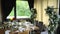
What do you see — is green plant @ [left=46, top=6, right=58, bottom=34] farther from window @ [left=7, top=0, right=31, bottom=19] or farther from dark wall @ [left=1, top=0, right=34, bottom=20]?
dark wall @ [left=1, top=0, right=34, bottom=20]

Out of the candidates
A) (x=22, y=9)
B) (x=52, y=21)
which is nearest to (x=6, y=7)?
(x=22, y=9)

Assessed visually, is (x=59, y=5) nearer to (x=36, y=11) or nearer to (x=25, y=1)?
(x=36, y=11)

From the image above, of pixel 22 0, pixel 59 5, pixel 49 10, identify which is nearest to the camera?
pixel 49 10

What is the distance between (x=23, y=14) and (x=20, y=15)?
0.28m

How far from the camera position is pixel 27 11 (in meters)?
7.70

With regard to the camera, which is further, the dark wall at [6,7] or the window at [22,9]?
the dark wall at [6,7]

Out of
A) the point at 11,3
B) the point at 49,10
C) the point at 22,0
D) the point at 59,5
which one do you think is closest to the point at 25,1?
the point at 22,0

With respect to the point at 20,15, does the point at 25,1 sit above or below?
above

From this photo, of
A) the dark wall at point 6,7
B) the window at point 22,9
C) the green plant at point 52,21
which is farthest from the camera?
the dark wall at point 6,7

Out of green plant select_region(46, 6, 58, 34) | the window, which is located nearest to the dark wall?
the window

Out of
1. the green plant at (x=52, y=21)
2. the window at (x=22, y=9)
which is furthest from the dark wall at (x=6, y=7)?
the green plant at (x=52, y=21)

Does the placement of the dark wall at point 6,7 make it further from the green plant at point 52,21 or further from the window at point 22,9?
the green plant at point 52,21

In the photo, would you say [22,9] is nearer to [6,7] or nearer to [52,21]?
[6,7]

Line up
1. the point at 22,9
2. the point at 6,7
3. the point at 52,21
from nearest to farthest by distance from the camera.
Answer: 1. the point at 52,21
2. the point at 22,9
3. the point at 6,7
